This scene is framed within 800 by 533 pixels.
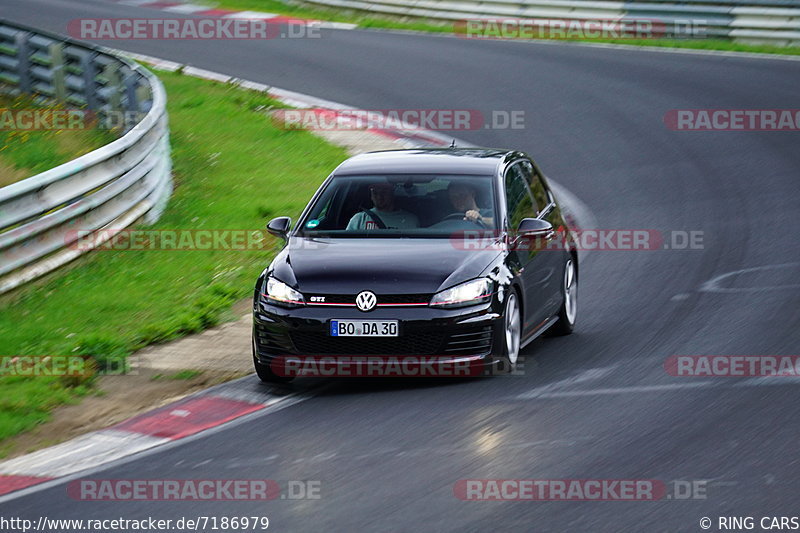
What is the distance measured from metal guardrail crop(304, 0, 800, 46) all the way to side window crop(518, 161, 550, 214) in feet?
57.7

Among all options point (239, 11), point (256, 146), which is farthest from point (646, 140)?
point (239, 11)

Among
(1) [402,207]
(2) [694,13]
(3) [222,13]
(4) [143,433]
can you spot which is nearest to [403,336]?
(1) [402,207]

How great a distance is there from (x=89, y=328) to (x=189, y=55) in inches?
689

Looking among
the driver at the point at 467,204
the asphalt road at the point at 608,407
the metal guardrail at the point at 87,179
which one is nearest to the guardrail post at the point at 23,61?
the metal guardrail at the point at 87,179

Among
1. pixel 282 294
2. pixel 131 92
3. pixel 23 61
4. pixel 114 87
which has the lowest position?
pixel 23 61

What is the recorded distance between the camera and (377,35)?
99.1 ft

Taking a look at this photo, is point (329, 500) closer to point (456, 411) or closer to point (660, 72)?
point (456, 411)

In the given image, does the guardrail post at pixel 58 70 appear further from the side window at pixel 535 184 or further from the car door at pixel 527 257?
the car door at pixel 527 257

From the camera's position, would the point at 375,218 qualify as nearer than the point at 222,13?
Yes

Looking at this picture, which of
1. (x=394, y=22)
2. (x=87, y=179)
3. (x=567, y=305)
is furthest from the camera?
(x=394, y=22)

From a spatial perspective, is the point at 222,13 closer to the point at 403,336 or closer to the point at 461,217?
the point at 461,217

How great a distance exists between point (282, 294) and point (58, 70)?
42.5 ft

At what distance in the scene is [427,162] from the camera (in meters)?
10.4

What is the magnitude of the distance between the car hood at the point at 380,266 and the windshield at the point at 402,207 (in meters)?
0.32
